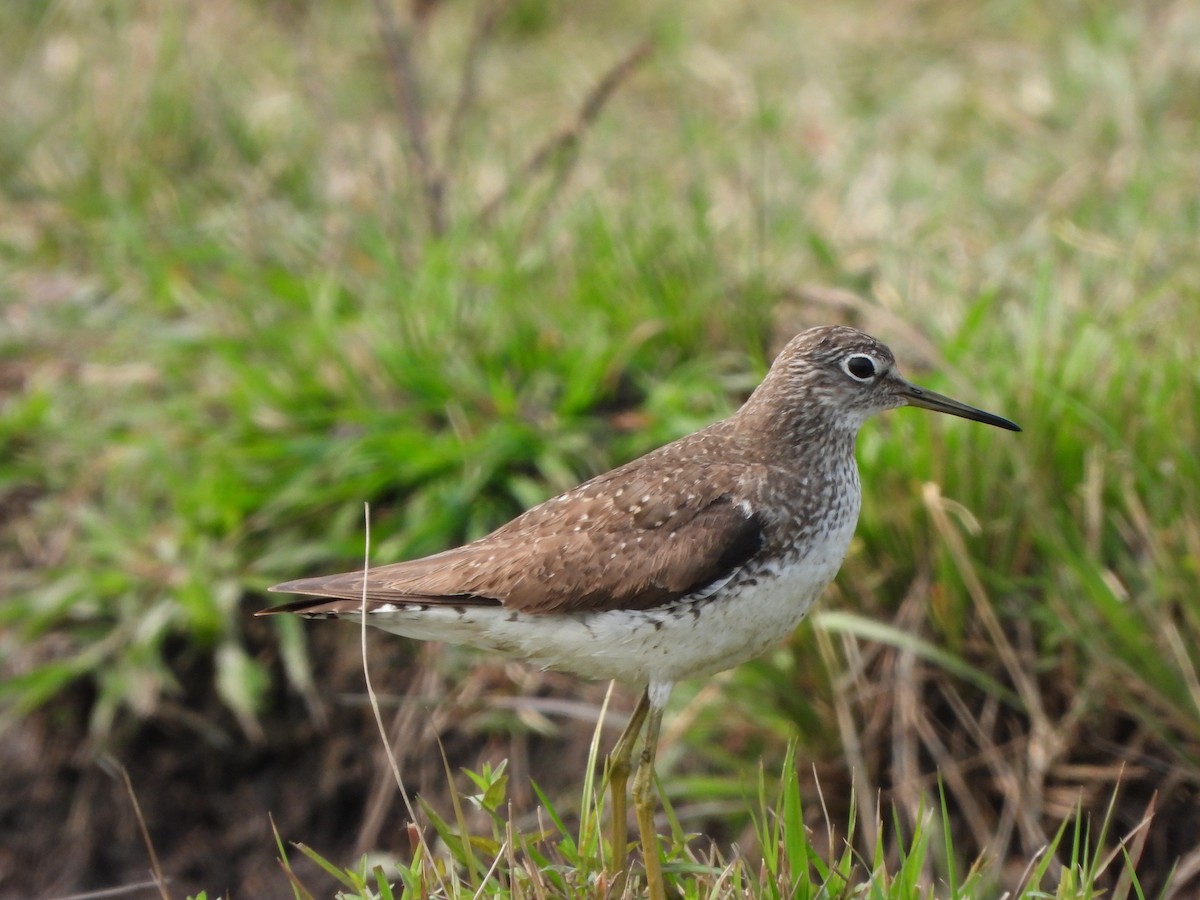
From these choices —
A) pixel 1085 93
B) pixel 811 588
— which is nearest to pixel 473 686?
pixel 811 588

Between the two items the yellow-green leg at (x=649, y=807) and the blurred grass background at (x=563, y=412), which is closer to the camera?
the yellow-green leg at (x=649, y=807)

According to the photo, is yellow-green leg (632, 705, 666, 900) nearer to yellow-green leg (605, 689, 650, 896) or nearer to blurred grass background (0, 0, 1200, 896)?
yellow-green leg (605, 689, 650, 896)

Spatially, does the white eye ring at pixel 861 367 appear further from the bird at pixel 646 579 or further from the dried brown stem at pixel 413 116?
the dried brown stem at pixel 413 116

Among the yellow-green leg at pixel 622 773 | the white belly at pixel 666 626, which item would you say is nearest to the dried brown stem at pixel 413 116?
the white belly at pixel 666 626

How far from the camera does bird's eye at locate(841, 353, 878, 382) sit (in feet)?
12.7

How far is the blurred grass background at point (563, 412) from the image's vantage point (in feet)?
15.0

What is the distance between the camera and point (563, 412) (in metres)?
5.62

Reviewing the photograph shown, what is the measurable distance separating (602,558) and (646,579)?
0.44 feet

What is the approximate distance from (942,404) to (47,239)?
17.5ft

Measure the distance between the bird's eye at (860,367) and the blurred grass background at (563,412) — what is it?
2.31ft

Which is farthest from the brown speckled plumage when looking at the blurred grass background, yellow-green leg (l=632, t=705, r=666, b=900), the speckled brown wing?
the blurred grass background

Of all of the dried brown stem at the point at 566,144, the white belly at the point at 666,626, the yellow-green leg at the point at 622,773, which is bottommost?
the yellow-green leg at the point at 622,773

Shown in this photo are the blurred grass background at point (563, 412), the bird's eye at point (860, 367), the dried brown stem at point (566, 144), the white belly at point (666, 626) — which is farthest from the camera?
the dried brown stem at point (566, 144)

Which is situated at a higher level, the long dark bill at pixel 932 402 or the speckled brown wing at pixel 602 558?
the long dark bill at pixel 932 402
